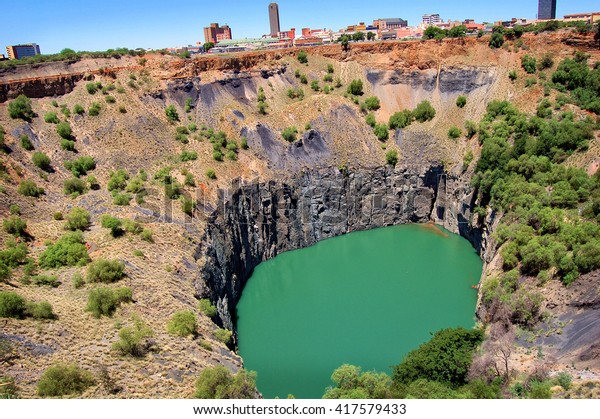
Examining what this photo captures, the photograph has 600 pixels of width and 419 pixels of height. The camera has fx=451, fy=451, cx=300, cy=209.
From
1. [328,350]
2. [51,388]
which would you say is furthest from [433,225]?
[51,388]

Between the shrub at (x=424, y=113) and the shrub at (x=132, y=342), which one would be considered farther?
the shrub at (x=424, y=113)

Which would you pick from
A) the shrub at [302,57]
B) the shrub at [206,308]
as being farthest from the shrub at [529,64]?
the shrub at [206,308]

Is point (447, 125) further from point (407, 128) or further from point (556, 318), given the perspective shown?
point (556, 318)

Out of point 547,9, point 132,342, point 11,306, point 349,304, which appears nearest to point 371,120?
point 349,304

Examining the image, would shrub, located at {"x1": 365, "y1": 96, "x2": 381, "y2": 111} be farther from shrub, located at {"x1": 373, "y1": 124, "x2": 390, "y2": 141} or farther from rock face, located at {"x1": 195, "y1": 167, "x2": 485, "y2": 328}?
rock face, located at {"x1": 195, "y1": 167, "x2": 485, "y2": 328}

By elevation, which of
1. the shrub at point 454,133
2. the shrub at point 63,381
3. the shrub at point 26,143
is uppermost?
the shrub at point 26,143

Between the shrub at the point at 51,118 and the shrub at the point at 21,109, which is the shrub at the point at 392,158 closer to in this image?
the shrub at the point at 51,118

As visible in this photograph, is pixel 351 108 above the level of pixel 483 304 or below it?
above
